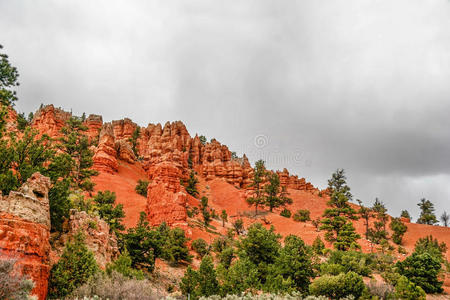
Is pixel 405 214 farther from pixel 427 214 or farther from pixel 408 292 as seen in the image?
pixel 408 292

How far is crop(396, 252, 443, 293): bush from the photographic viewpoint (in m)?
21.9

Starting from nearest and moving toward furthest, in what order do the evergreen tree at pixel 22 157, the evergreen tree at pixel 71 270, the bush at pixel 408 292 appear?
the evergreen tree at pixel 71 270 < the evergreen tree at pixel 22 157 < the bush at pixel 408 292

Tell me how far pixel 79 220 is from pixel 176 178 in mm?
31000

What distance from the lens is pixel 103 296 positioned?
8727 mm

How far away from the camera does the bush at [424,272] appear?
21.9m

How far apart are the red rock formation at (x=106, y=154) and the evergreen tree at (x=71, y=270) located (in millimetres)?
40796

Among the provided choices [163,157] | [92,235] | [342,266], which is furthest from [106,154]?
[342,266]

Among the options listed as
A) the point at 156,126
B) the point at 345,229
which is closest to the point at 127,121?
the point at 156,126

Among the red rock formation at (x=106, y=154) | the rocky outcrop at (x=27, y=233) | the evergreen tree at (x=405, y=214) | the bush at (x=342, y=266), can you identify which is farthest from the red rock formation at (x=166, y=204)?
the evergreen tree at (x=405, y=214)

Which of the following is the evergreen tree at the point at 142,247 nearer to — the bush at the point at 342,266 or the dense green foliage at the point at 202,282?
the dense green foliage at the point at 202,282

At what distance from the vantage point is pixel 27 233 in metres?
8.84

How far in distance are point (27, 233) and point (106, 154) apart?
44978 millimetres

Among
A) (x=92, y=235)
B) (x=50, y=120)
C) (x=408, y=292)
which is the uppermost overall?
(x=50, y=120)

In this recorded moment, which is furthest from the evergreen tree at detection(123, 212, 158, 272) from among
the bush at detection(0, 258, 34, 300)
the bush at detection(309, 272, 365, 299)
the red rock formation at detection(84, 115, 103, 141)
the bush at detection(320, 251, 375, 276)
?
the red rock formation at detection(84, 115, 103, 141)
